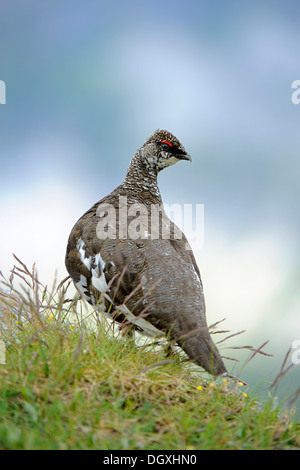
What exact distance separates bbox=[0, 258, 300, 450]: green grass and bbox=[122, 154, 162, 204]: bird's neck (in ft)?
8.93

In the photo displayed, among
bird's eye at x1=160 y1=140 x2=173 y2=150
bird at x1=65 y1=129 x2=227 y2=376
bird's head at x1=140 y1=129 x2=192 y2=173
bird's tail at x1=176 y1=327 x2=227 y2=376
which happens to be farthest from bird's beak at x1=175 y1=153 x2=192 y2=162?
bird's tail at x1=176 y1=327 x2=227 y2=376

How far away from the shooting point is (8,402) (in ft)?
11.3

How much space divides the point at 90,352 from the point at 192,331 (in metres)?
0.95

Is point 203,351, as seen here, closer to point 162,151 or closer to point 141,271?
point 141,271

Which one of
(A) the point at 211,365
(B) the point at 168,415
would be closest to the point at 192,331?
(A) the point at 211,365

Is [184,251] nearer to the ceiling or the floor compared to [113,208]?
nearer to the floor

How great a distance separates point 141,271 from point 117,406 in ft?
5.72

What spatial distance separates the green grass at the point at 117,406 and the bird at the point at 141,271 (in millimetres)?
329

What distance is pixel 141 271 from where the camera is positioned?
496 cm

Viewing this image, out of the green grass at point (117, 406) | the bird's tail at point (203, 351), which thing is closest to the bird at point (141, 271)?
the bird's tail at point (203, 351)

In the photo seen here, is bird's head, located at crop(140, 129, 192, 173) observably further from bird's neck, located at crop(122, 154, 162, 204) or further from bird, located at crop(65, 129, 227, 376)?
bird, located at crop(65, 129, 227, 376)

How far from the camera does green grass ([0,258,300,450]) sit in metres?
3.17

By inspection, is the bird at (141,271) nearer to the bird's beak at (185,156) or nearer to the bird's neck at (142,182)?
the bird's neck at (142,182)

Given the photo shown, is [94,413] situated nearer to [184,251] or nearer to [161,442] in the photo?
[161,442]
